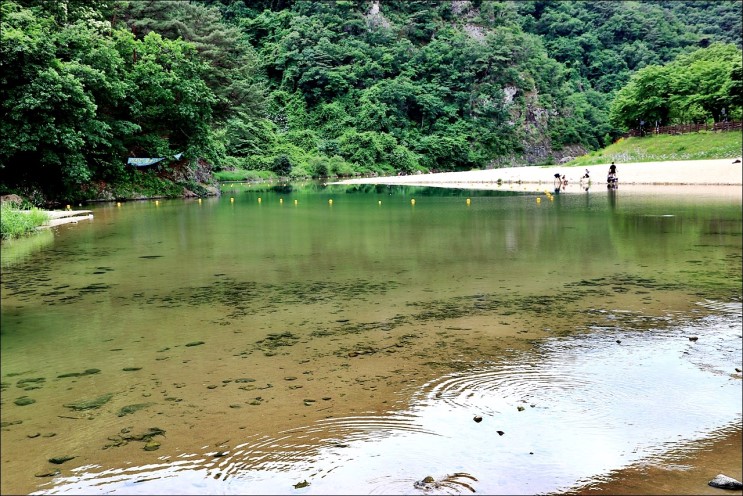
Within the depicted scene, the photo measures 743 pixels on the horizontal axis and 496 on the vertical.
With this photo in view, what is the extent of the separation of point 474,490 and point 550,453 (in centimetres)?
87

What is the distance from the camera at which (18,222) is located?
2061 centimetres

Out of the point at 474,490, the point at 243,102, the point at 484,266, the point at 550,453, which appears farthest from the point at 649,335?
the point at 243,102

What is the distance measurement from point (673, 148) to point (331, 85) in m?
63.2

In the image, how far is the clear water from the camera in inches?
191

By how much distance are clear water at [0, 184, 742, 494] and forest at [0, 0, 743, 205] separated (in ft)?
69.7

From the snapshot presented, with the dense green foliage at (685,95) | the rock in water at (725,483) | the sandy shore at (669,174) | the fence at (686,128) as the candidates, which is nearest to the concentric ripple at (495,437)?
the rock in water at (725,483)

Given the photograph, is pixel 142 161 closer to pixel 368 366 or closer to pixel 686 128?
pixel 368 366

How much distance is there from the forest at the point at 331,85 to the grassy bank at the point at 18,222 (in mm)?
10035

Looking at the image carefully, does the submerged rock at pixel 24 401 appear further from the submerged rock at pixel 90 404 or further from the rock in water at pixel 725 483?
the rock in water at pixel 725 483

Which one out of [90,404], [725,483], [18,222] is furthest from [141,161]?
[725,483]

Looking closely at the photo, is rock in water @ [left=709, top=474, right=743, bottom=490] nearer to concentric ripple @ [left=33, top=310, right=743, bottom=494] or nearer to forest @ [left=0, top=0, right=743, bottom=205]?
concentric ripple @ [left=33, top=310, right=743, bottom=494]

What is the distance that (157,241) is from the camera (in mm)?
19109

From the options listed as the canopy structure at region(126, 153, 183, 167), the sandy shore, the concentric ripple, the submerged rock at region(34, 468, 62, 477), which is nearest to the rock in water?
the concentric ripple

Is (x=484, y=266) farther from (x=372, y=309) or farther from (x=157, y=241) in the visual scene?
(x=157, y=241)
